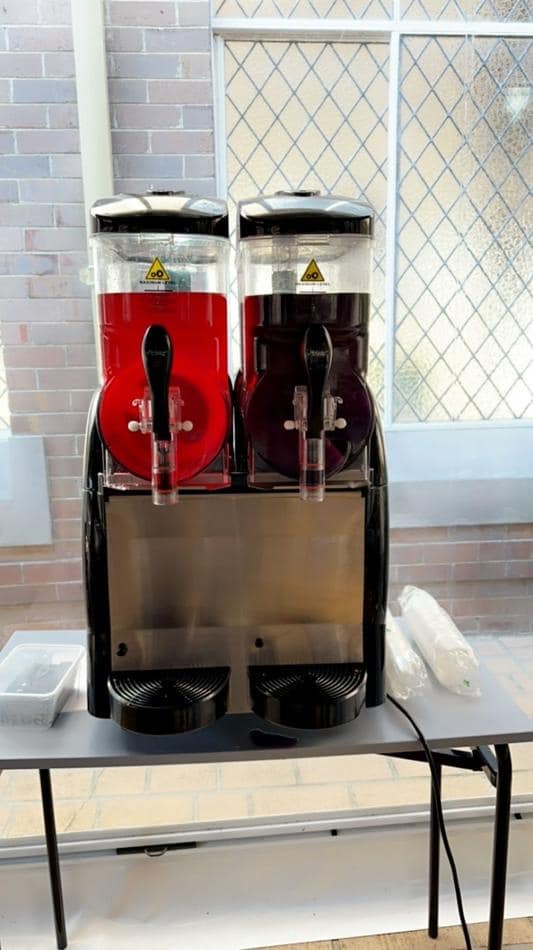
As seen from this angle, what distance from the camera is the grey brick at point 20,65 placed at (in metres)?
1.31

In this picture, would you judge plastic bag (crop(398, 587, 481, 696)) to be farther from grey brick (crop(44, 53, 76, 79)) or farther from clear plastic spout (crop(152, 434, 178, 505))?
grey brick (crop(44, 53, 76, 79))

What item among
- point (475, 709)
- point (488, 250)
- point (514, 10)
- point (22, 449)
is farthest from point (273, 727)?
point (514, 10)

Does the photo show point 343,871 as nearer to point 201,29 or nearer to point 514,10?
point 201,29

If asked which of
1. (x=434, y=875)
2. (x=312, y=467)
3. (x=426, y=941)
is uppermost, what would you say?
(x=312, y=467)

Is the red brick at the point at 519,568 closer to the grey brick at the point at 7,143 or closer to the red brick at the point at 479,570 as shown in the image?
the red brick at the point at 479,570

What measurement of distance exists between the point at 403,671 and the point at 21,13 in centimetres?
144

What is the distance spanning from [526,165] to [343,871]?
174 centimetres

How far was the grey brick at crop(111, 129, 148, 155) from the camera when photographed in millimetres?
1371

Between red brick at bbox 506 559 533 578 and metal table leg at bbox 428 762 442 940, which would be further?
red brick at bbox 506 559 533 578

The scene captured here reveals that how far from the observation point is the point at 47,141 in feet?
4.41

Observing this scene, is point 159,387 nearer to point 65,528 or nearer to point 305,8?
point 65,528

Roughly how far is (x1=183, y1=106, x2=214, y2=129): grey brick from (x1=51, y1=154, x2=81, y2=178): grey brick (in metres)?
0.24

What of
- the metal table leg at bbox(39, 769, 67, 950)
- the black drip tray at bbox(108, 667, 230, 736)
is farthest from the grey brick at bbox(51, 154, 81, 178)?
the metal table leg at bbox(39, 769, 67, 950)

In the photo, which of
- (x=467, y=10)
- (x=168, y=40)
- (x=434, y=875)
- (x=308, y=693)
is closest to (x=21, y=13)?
(x=168, y=40)
